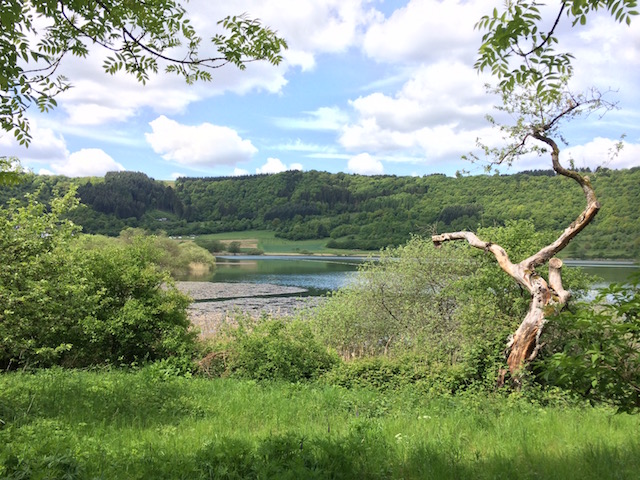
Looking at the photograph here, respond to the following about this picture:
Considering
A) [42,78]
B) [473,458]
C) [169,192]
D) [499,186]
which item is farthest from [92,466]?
[169,192]

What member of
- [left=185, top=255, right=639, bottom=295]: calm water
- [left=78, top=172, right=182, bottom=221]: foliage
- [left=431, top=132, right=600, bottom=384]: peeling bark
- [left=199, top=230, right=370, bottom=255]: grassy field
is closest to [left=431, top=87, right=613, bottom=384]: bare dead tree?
[left=431, top=132, right=600, bottom=384]: peeling bark

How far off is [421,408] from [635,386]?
3.94m

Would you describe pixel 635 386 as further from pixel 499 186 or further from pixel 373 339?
pixel 499 186

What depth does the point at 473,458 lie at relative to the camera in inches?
163

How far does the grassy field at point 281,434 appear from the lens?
3.52 m

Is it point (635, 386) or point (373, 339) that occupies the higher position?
point (635, 386)

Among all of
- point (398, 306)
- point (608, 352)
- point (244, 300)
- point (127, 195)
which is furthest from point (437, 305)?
point (127, 195)

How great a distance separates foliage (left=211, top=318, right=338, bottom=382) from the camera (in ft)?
33.0

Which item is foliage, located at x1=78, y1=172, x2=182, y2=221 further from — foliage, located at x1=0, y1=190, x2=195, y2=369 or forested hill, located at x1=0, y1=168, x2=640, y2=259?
foliage, located at x1=0, y1=190, x2=195, y2=369

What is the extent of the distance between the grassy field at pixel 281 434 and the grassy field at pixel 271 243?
96143mm

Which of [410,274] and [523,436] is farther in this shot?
[410,274]

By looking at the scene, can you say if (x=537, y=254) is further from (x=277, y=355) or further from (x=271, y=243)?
(x=271, y=243)

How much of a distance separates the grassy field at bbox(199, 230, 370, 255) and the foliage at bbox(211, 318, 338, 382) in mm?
92148

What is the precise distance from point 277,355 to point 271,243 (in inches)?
4863
